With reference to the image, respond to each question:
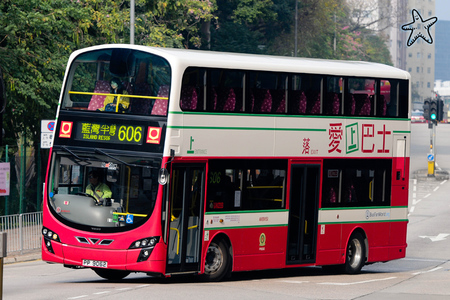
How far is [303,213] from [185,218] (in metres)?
3.21

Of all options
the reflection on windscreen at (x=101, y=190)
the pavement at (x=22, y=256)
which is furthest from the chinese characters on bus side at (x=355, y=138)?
the pavement at (x=22, y=256)

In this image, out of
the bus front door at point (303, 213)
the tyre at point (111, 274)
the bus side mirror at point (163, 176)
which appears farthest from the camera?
the bus front door at point (303, 213)

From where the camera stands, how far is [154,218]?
1403 cm

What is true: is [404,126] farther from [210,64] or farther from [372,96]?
[210,64]

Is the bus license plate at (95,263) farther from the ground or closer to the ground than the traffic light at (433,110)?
closer to the ground

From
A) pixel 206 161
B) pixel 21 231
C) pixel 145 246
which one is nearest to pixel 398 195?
pixel 206 161

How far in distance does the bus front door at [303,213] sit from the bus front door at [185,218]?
96.0 inches

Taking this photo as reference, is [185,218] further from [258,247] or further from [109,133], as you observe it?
[258,247]

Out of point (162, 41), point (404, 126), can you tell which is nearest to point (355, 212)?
point (404, 126)

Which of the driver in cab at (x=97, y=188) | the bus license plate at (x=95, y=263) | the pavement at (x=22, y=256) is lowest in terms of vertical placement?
the pavement at (x=22, y=256)

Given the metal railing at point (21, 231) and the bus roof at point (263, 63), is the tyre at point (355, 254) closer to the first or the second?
the bus roof at point (263, 63)

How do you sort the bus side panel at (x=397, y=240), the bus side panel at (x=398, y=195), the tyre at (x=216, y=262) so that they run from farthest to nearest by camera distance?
the bus side panel at (x=397, y=240)
the bus side panel at (x=398, y=195)
the tyre at (x=216, y=262)

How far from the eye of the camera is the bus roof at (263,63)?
14.6m

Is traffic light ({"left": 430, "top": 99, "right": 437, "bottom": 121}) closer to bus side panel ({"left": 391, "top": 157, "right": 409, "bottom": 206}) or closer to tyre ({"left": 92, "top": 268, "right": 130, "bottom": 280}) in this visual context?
bus side panel ({"left": 391, "top": 157, "right": 409, "bottom": 206})
